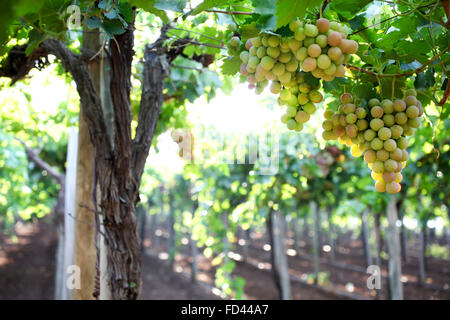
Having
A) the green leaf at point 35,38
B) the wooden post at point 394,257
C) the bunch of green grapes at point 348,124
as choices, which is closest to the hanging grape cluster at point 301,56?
the bunch of green grapes at point 348,124

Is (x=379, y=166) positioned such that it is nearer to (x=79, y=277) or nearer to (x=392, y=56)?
(x=392, y=56)

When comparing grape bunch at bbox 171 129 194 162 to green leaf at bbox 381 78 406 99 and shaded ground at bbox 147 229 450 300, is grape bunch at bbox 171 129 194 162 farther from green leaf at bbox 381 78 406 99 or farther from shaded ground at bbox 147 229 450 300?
shaded ground at bbox 147 229 450 300

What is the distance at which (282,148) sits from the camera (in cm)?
539

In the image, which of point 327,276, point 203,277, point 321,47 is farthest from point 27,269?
point 321,47

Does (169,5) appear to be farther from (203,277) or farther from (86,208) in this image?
(203,277)

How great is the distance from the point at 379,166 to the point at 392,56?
0.40m

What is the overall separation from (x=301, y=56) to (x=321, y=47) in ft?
0.19

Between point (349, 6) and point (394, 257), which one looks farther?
point (394, 257)

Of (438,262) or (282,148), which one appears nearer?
(282,148)

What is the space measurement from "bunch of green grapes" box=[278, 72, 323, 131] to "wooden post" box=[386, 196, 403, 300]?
164 inches

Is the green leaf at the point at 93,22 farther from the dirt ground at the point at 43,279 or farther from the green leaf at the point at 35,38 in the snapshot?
the dirt ground at the point at 43,279

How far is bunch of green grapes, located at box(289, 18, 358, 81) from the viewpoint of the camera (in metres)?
0.93

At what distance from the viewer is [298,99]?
115cm
